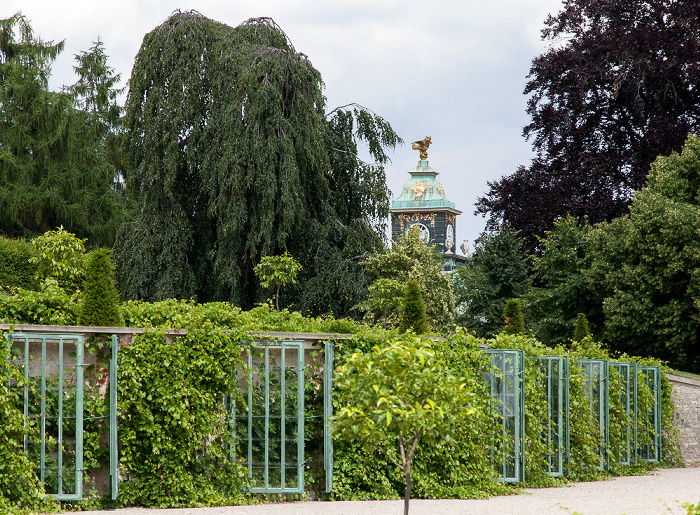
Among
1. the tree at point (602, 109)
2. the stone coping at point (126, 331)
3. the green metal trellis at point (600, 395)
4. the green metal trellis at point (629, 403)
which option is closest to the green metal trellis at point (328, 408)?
the stone coping at point (126, 331)

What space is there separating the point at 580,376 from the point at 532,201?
476 inches

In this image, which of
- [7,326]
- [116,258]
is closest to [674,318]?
[116,258]

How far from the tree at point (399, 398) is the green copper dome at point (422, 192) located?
41464mm

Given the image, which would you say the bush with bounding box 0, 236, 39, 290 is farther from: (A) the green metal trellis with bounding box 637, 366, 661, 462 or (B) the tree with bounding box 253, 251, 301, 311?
(A) the green metal trellis with bounding box 637, 366, 661, 462

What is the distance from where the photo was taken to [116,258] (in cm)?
1905

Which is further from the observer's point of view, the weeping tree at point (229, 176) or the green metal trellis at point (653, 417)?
the weeping tree at point (229, 176)

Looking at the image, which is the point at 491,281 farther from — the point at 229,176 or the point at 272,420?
the point at 272,420

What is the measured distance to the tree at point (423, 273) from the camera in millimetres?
19484

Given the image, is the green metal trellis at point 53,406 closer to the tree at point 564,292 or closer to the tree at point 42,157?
the tree at point 564,292

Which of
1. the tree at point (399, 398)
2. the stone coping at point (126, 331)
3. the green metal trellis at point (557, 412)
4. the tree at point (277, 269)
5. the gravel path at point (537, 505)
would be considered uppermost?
the tree at point (277, 269)

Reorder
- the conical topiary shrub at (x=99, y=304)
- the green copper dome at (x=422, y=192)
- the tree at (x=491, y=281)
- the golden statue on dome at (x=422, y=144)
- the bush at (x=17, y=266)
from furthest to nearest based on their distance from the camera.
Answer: the green copper dome at (x=422, y=192), the golden statue on dome at (x=422, y=144), the tree at (x=491, y=281), the bush at (x=17, y=266), the conical topiary shrub at (x=99, y=304)

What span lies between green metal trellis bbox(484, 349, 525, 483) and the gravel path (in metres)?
0.36

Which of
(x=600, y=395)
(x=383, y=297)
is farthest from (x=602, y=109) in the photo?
(x=600, y=395)

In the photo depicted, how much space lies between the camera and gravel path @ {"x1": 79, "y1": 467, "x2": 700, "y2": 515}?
7914 mm
